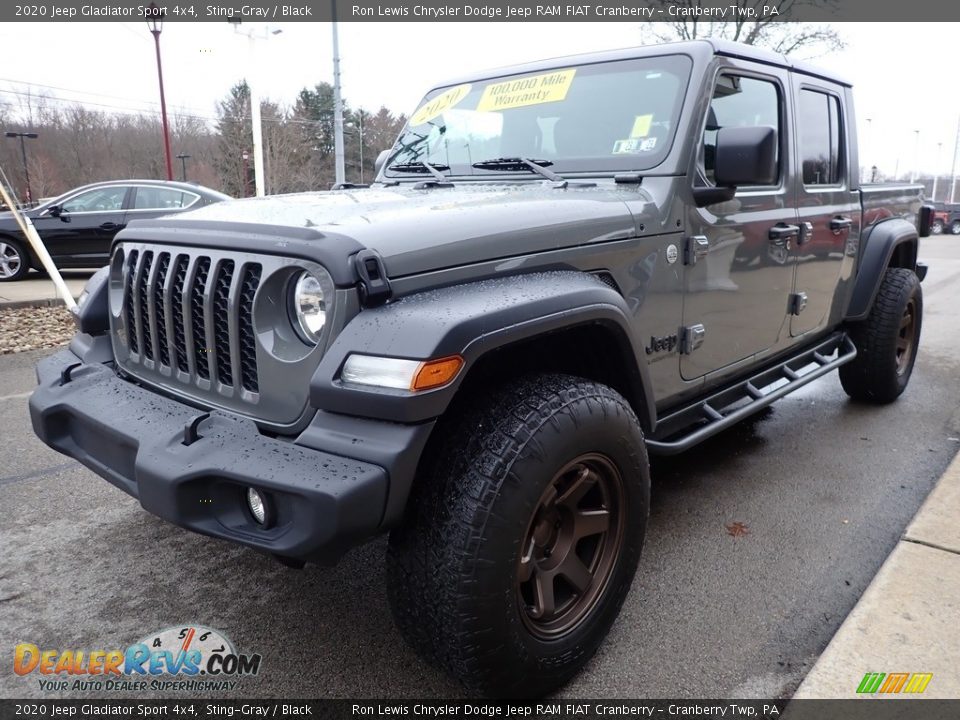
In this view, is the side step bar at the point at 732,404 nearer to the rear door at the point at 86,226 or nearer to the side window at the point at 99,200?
the rear door at the point at 86,226

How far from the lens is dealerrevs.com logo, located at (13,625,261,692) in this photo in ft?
7.06

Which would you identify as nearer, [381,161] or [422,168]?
[422,168]

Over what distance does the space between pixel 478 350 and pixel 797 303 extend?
2.49 metres

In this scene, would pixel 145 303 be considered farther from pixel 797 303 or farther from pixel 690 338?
pixel 797 303

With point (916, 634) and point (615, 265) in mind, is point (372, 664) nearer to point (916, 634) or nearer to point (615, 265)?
point (615, 265)

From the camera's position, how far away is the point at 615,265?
2391 mm

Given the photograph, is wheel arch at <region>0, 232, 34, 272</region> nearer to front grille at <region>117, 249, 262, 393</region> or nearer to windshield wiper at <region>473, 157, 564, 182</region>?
front grille at <region>117, 249, 262, 393</region>

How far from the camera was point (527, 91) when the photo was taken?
10.4 ft

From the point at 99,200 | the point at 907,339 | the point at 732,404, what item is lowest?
the point at 907,339

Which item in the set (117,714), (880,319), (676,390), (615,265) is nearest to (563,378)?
(615,265)

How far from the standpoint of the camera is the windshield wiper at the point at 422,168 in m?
3.16

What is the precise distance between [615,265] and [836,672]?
142 centimetres

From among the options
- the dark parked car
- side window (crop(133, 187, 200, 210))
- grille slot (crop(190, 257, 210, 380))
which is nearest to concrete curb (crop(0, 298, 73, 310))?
the dark parked car

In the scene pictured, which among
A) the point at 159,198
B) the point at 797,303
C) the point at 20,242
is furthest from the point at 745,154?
the point at 20,242
